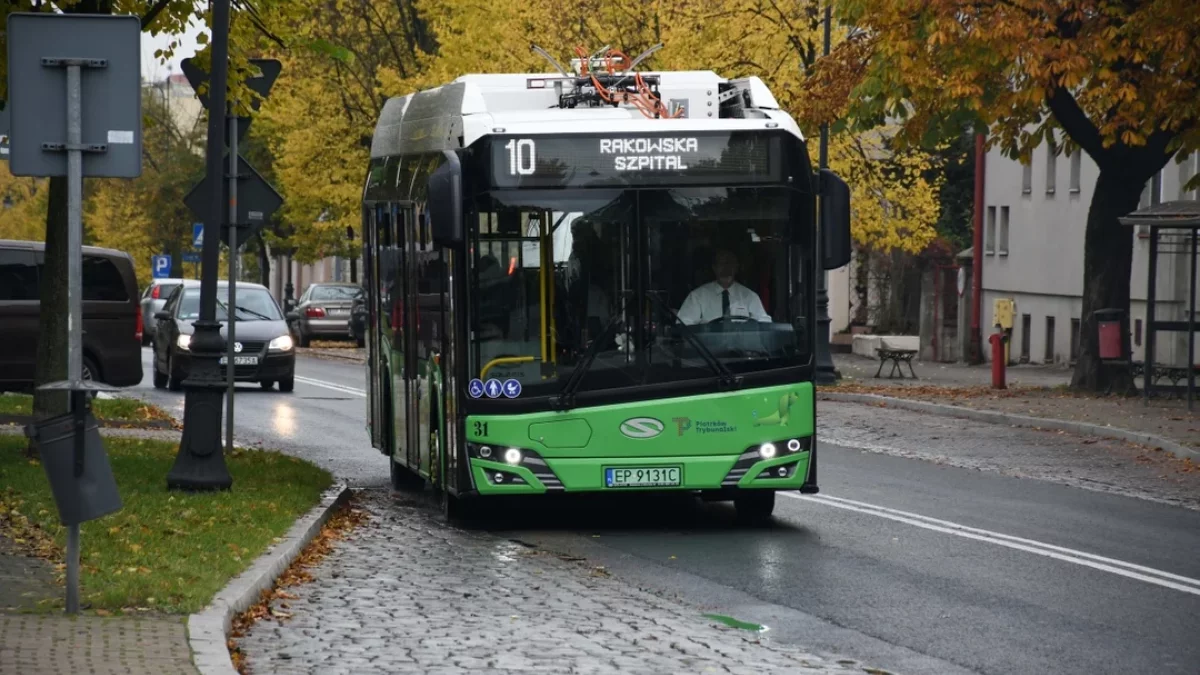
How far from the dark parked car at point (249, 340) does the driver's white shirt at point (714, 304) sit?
1908cm

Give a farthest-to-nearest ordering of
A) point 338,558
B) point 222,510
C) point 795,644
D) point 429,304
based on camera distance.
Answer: point 429,304 → point 222,510 → point 338,558 → point 795,644

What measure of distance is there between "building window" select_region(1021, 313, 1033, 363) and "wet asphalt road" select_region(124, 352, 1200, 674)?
27.7 m

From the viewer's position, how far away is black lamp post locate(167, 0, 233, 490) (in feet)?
49.6

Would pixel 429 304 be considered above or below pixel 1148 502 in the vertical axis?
above

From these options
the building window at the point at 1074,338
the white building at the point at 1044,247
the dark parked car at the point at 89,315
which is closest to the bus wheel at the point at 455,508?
the dark parked car at the point at 89,315

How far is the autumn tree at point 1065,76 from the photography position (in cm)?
2703

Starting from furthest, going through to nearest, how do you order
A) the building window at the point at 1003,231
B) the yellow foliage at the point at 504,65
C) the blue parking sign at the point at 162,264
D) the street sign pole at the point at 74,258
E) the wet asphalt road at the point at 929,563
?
the blue parking sign at the point at 162,264 → the building window at the point at 1003,231 → the yellow foliage at the point at 504,65 → the wet asphalt road at the point at 929,563 → the street sign pole at the point at 74,258

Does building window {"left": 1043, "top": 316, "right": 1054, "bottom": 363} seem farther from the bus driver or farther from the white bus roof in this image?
the bus driver

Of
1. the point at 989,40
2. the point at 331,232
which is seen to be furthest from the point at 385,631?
the point at 331,232

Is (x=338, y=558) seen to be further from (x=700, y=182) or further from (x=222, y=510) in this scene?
(x=700, y=182)

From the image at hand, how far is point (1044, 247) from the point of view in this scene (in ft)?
157

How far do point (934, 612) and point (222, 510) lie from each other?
17.7 ft

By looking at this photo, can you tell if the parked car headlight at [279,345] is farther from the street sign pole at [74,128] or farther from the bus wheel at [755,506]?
the street sign pole at [74,128]

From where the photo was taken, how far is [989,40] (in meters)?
27.5
